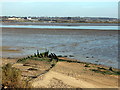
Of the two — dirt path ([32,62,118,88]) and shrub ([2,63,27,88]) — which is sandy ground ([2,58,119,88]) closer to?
dirt path ([32,62,118,88])

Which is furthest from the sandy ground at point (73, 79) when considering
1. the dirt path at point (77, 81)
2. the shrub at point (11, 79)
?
the shrub at point (11, 79)

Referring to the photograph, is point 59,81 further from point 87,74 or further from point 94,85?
point 87,74

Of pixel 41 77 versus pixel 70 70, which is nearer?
pixel 41 77

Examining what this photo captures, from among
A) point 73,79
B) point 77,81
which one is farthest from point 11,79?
point 73,79

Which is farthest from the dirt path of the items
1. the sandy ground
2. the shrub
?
the shrub

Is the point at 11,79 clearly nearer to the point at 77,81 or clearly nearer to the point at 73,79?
the point at 77,81

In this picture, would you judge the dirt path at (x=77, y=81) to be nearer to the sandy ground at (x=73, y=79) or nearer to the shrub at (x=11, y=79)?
the sandy ground at (x=73, y=79)

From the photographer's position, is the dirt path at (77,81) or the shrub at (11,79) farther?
the dirt path at (77,81)

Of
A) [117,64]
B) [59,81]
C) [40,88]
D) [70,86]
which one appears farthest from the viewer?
[117,64]

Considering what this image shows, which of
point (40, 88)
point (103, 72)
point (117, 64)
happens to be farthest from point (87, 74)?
point (117, 64)

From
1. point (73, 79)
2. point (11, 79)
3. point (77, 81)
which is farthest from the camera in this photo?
point (73, 79)

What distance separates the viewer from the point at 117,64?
16.4 m

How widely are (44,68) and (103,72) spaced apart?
330 centimetres

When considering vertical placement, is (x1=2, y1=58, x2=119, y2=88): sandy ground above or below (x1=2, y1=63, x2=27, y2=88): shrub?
below
